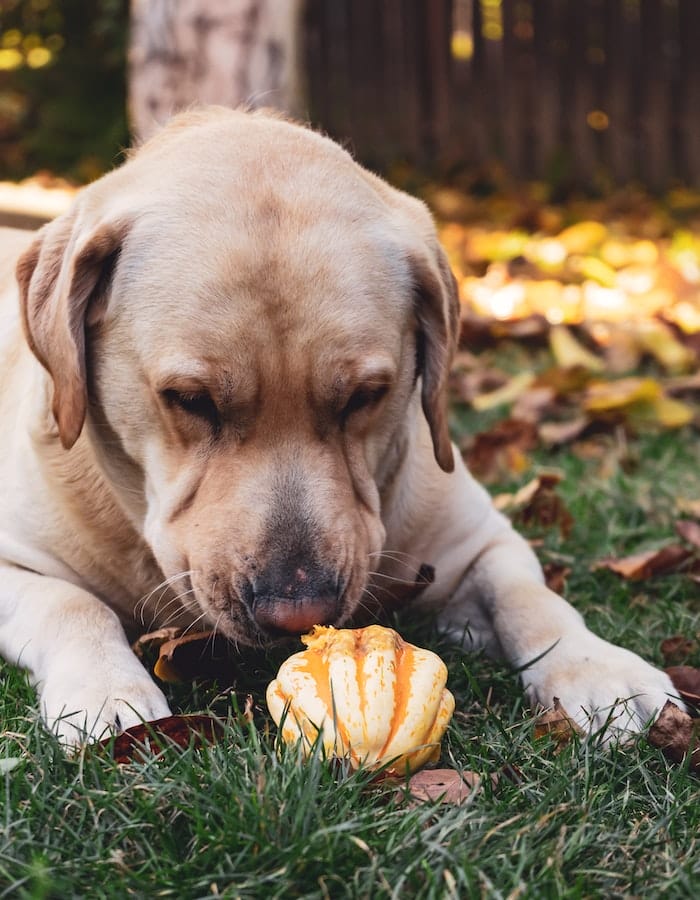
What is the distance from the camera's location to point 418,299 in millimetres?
Result: 3049

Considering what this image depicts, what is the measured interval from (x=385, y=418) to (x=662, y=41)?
939 centimetres

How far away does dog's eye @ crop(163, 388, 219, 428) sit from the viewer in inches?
104

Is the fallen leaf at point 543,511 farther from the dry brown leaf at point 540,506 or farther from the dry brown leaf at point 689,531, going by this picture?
the dry brown leaf at point 689,531

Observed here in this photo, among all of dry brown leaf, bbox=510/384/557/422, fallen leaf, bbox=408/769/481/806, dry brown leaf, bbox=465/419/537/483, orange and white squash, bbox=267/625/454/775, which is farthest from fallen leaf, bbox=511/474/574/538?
fallen leaf, bbox=408/769/481/806

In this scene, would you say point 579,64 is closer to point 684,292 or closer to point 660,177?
point 660,177

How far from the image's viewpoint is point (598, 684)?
107 inches

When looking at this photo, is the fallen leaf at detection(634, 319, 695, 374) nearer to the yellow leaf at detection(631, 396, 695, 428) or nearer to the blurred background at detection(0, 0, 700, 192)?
the yellow leaf at detection(631, 396, 695, 428)

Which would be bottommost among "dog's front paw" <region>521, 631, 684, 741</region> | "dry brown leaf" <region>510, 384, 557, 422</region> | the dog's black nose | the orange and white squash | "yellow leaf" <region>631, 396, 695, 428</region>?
"dry brown leaf" <region>510, 384, 557, 422</region>

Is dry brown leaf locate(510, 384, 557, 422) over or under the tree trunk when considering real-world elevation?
under

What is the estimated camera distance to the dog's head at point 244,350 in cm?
257

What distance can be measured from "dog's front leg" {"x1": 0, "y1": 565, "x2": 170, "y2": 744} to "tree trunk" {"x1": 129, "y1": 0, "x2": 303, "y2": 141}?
3.83 meters

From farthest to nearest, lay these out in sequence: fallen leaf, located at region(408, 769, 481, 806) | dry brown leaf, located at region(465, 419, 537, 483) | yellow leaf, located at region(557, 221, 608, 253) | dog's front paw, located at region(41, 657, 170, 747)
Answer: yellow leaf, located at region(557, 221, 608, 253) < dry brown leaf, located at region(465, 419, 537, 483) < dog's front paw, located at region(41, 657, 170, 747) < fallen leaf, located at region(408, 769, 481, 806)

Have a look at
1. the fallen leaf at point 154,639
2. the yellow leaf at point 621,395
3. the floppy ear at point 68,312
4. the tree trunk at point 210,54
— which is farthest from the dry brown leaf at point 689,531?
the tree trunk at point 210,54

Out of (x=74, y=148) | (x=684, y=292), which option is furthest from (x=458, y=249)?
(x=74, y=148)
